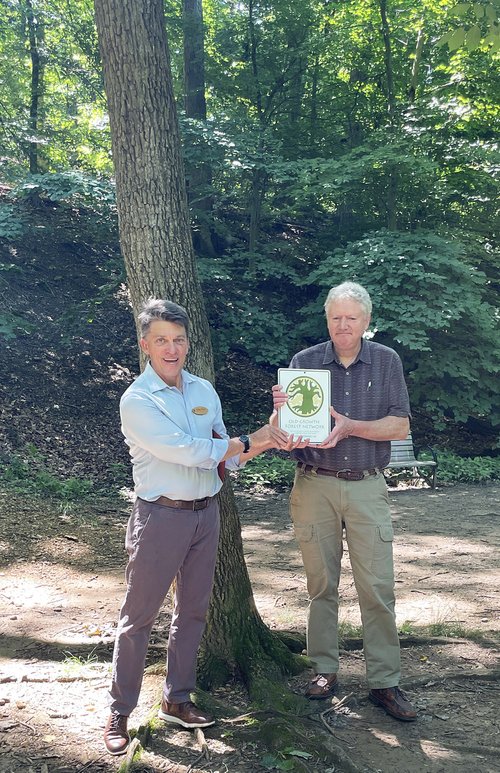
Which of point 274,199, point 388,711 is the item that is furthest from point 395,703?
point 274,199

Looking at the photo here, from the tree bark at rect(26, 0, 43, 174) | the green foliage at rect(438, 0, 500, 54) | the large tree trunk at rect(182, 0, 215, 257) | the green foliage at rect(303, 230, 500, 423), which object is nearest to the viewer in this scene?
the green foliage at rect(438, 0, 500, 54)

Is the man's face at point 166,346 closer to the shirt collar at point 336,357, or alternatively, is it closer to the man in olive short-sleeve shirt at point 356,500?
the man in olive short-sleeve shirt at point 356,500

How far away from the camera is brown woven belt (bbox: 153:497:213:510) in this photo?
2992mm

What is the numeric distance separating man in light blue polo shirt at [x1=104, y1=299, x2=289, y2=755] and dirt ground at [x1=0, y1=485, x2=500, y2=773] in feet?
0.84

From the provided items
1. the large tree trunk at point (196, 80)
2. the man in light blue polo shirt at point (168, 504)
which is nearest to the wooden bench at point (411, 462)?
the large tree trunk at point (196, 80)

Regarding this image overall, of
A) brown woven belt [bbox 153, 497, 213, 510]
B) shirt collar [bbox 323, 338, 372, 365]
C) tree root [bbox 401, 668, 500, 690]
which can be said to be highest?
shirt collar [bbox 323, 338, 372, 365]

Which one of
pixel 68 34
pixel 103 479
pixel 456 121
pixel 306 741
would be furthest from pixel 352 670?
pixel 68 34

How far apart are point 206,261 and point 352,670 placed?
28.6 feet

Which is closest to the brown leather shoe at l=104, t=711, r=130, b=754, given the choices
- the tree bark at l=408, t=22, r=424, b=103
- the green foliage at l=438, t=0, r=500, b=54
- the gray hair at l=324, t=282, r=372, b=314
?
the gray hair at l=324, t=282, r=372, b=314

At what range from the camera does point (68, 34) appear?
13352 mm

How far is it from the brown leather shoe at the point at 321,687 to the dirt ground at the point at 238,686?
0.15 feet

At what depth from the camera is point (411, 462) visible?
31.4 ft

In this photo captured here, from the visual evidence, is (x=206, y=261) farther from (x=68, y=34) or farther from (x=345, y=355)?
(x=345, y=355)

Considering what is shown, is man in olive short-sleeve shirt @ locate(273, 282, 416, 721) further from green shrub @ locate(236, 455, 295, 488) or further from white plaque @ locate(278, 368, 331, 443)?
green shrub @ locate(236, 455, 295, 488)
